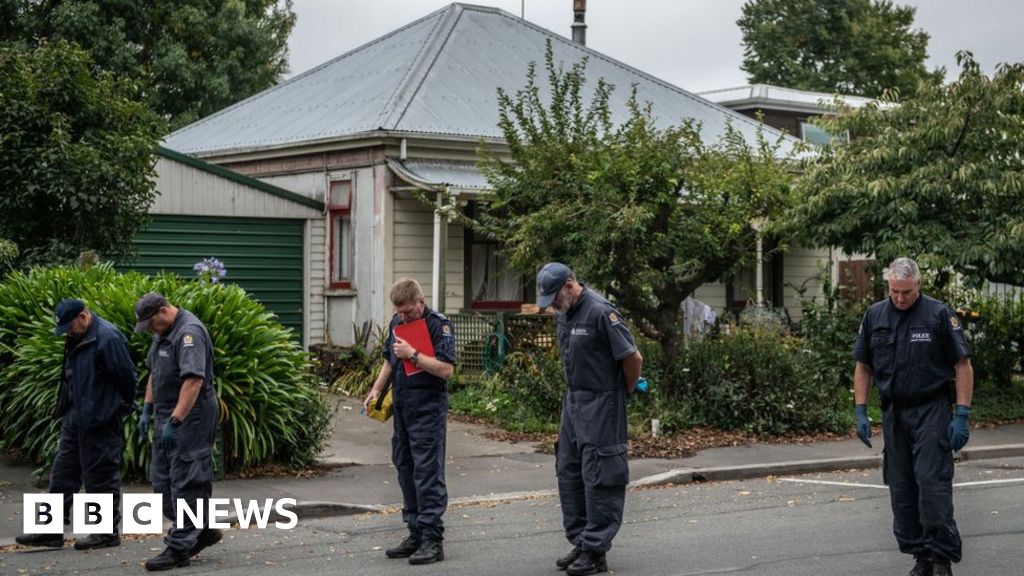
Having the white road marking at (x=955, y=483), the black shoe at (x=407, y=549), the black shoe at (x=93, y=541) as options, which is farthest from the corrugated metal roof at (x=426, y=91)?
the black shoe at (x=407, y=549)

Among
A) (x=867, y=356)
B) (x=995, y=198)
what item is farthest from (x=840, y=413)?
(x=867, y=356)

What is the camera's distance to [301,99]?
26.0 meters

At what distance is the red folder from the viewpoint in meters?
9.45

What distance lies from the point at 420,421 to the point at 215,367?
13.6ft

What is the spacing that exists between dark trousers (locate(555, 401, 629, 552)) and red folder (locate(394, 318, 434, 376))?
1100 mm

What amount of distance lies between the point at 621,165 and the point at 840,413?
4.21m

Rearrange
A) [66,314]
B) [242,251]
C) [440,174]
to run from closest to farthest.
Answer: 1. [66,314]
2. [440,174]
3. [242,251]

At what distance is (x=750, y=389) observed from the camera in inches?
675

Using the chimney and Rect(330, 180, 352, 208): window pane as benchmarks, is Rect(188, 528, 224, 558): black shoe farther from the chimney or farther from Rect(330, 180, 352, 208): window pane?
the chimney

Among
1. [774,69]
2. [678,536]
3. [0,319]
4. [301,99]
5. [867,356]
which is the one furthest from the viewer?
[774,69]

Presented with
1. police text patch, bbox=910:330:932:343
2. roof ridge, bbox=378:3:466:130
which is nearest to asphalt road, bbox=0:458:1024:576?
police text patch, bbox=910:330:932:343

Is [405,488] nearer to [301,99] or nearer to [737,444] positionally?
[737,444]

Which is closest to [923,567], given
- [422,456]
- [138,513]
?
[422,456]

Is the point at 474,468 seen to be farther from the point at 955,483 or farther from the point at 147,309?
the point at 147,309
